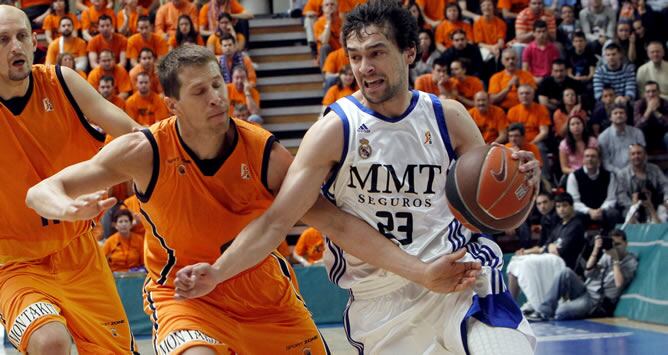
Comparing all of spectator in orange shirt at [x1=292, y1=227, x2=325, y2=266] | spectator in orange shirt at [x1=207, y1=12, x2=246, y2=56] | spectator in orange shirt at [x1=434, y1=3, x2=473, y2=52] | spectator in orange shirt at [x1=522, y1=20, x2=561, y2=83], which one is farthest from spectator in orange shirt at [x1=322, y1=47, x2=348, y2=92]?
spectator in orange shirt at [x1=292, y1=227, x2=325, y2=266]

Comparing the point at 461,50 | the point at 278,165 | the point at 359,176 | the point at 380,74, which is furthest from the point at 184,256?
the point at 461,50

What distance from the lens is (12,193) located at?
5230mm

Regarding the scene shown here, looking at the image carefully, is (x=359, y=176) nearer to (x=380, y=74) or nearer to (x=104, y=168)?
(x=380, y=74)

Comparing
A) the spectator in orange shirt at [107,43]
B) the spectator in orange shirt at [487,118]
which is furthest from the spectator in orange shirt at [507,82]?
the spectator in orange shirt at [107,43]

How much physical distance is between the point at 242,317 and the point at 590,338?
6.38 metres

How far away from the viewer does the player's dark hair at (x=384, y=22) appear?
4484 millimetres

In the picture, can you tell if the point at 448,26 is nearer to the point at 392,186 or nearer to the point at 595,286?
the point at 595,286

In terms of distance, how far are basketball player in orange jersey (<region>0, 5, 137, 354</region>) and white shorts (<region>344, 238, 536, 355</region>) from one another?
4.42 ft

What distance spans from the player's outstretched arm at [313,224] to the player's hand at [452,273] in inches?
1.1

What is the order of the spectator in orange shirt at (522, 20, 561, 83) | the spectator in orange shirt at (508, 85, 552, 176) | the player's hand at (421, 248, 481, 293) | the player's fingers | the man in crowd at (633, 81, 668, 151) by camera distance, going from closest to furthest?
the player's fingers < the player's hand at (421, 248, 481, 293) < the spectator in orange shirt at (508, 85, 552, 176) < the man in crowd at (633, 81, 668, 151) < the spectator in orange shirt at (522, 20, 561, 83)

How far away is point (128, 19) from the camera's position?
53.5ft

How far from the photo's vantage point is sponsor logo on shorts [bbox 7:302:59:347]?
4758 millimetres

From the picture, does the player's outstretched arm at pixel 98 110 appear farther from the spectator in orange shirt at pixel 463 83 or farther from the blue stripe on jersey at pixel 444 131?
the spectator in orange shirt at pixel 463 83

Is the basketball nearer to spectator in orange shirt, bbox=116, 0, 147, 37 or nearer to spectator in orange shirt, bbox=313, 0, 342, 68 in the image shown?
spectator in orange shirt, bbox=313, 0, 342, 68
